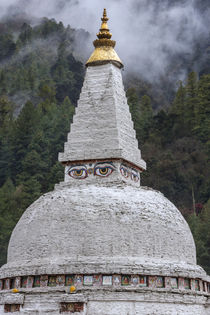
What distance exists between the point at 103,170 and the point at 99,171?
0.12m

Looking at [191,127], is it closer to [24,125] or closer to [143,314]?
[24,125]

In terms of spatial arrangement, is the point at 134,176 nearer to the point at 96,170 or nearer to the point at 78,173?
the point at 96,170

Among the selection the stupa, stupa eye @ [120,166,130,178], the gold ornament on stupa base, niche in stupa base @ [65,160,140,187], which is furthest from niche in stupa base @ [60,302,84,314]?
the gold ornament on stupa base

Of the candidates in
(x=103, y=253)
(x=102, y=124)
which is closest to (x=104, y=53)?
(x=102, y=124)

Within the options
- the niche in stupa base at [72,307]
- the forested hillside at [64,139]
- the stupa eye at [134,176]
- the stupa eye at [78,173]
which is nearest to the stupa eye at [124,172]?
the stupa eye at [134,176]

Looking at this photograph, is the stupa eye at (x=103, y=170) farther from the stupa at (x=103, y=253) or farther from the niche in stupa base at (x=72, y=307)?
the niche in stupa base at (x=72, y=307)

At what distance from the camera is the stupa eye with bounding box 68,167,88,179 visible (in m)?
15.8

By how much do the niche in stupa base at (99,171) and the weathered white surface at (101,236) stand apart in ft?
2.71

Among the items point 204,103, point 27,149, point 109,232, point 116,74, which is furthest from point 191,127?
point 109,232

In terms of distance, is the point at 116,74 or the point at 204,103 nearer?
the point at 116,74

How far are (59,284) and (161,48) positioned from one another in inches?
2622

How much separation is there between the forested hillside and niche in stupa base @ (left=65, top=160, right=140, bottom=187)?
16695mm

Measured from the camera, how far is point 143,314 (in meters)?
12.8

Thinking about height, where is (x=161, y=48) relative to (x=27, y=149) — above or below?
above
